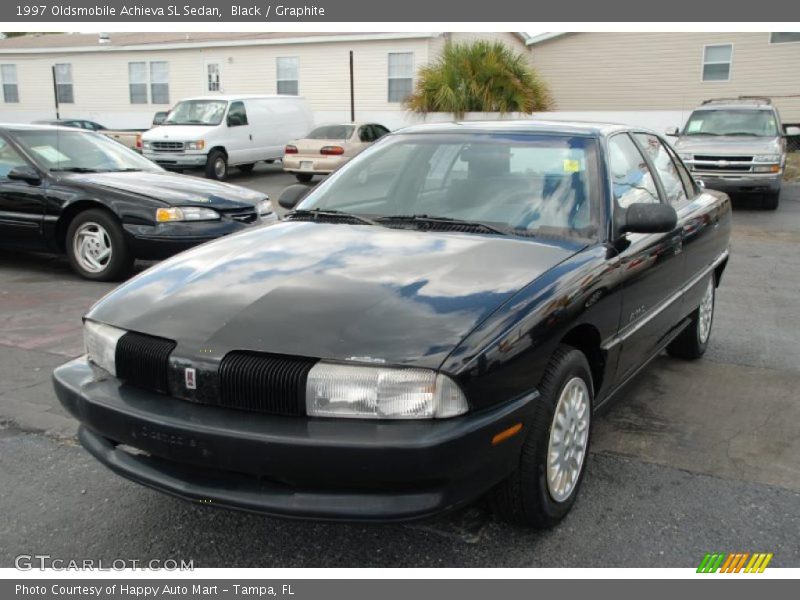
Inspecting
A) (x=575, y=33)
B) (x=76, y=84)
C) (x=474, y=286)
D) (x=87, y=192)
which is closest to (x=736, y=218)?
(x=87, y=192)

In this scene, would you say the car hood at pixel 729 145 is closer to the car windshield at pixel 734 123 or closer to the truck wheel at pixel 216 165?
the car windshield at pixel 734 123

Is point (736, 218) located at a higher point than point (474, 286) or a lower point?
lower

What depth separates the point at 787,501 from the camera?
3336 millimetres

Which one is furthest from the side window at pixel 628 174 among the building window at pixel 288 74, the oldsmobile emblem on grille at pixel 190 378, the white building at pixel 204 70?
the building window at pixel 288 74

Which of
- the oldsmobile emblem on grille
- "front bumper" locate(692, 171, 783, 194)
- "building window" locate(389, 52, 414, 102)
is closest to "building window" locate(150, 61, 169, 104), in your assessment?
"building window" locate(389, 52, 414, 102)

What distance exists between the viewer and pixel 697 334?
5172 millimetres

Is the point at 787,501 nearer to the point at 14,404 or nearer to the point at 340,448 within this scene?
the point at 340,448

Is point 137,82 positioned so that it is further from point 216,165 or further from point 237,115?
point 216,165

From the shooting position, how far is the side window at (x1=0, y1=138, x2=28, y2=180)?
777 cm

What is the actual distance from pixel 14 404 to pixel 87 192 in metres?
3.44

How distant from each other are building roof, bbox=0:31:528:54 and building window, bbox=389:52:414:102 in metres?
0.64

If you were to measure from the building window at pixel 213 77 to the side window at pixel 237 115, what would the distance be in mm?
7621

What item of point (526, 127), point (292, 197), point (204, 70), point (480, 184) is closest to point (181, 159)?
point (204, 70)

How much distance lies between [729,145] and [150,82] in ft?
68.3
